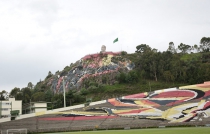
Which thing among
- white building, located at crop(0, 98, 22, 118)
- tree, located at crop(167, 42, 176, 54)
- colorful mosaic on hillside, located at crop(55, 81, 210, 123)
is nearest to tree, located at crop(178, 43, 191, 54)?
tree, located at crop(167, 42, 176, 54)

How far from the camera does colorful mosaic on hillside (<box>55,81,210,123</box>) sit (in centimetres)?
2955

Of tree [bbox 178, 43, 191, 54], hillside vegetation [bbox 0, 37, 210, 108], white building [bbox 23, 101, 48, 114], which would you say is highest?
tree [bbox 178, 43, 191, 54]

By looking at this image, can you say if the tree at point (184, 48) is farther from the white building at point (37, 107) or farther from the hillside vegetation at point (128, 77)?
the white building at point (37, 107)

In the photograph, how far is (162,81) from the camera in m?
51.0

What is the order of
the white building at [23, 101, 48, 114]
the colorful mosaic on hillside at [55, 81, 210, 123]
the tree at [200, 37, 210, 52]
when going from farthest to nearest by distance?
the tree at [200, 37, 210, 52]
the white building at [23, 101, 48, 114]
the colorful mosaic on hillside at [55, 81, 210, 123]

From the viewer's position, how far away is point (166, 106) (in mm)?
32469

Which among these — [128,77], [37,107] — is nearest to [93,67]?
[128,77]

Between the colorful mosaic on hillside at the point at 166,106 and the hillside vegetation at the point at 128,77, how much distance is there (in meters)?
8.53

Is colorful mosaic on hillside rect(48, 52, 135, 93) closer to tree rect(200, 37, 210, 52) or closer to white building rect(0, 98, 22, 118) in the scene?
white building rect(0, 98, 22, 118)

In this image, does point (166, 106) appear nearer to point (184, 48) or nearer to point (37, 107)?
point (37, 107)

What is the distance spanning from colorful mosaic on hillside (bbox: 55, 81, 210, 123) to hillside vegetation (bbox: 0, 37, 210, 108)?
28.0ft

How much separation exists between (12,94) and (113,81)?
29944mm

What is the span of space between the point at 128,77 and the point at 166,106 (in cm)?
1917

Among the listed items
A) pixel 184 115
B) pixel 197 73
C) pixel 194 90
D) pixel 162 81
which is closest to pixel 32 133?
pixel 184 115
